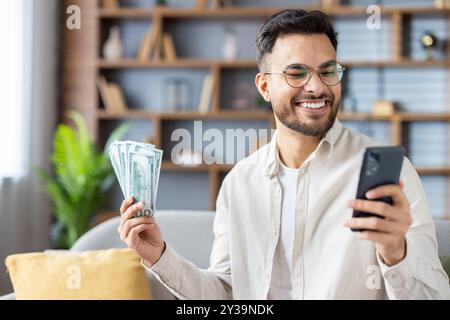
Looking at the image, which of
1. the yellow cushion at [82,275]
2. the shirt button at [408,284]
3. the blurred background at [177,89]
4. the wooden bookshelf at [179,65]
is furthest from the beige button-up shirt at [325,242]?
the wooden bookshelf at [179,65]

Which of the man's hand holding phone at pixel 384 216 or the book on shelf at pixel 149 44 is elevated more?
the book on shelf at pixel 149 44

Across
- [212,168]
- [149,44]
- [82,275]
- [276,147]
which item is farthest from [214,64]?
[276,147]

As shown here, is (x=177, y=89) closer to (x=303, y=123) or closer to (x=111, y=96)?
(x=111, y=96)

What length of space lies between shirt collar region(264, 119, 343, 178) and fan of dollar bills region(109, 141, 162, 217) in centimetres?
17

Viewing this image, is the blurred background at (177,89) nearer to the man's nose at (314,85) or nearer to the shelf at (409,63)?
the shelf at (409,63)

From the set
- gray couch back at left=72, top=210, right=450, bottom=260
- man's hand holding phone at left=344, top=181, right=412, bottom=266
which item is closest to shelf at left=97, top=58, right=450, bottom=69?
gray couch back at left=72, top=210, right=450, bottom=260

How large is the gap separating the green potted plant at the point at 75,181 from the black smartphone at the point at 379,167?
270 cm

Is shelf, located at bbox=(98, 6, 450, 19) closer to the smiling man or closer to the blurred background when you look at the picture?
the blurred background

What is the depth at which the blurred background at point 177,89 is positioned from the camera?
124 inches

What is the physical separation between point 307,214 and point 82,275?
0.71 m

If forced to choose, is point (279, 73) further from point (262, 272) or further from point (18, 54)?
point (18, 54)

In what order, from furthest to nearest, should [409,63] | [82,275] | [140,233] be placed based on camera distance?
[409,63], [82,275], [140,233]

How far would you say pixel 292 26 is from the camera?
614mm
